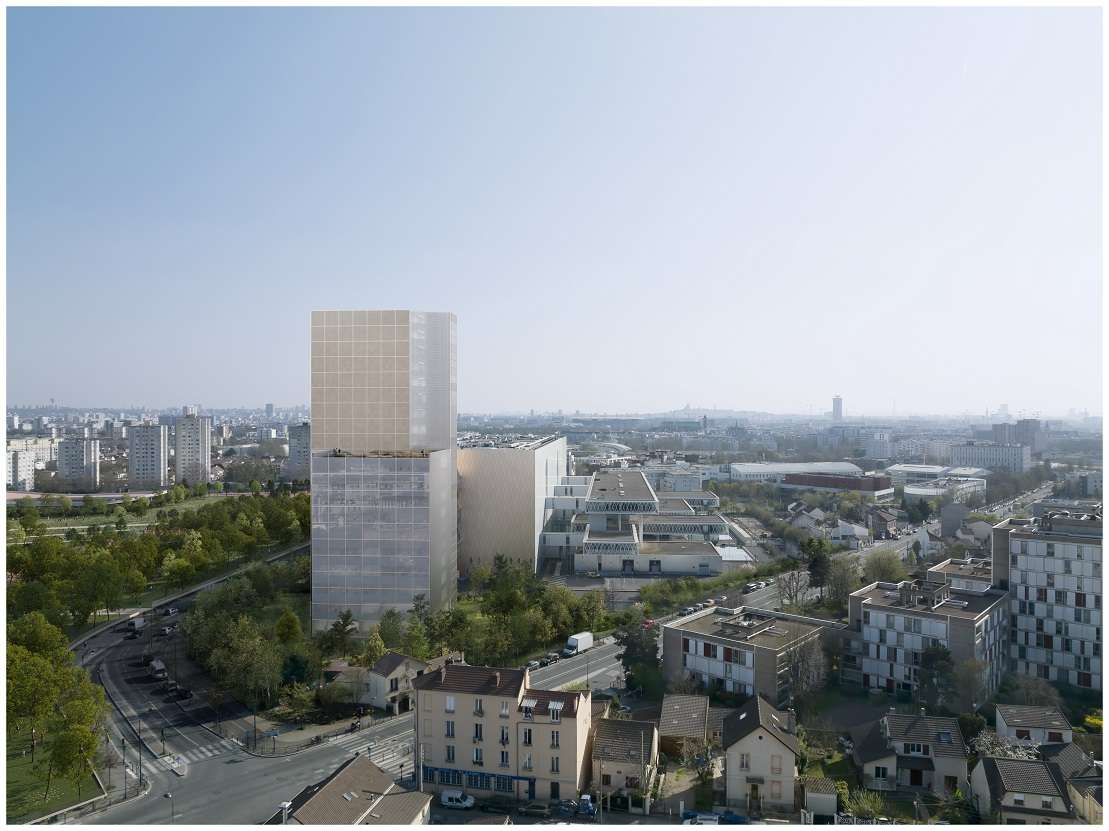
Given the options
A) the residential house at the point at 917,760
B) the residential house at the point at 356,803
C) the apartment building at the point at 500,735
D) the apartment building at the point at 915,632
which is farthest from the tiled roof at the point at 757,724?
the residential house at the point at 356,803

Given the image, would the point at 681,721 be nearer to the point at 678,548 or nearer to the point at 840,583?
the point at 840,583

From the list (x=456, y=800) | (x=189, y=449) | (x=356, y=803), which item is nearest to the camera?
(x=356, y=803)

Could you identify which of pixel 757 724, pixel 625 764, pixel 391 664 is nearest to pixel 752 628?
pixel 757 724

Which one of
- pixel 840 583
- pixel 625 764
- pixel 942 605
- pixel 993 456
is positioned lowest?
pixel 625 764

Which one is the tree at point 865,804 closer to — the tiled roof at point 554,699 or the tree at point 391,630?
the tiled roof at point 554,699

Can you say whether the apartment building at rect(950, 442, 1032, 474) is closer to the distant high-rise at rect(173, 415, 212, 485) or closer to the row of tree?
the row of tree

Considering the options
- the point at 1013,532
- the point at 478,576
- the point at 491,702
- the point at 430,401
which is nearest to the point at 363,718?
the point at 491,702

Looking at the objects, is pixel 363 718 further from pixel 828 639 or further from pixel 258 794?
pixel 828 639
